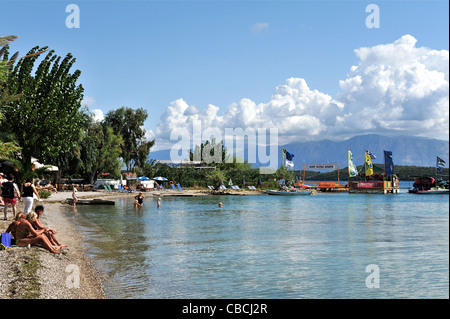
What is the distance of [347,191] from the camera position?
11869 centimetres

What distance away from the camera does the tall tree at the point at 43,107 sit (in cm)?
3422

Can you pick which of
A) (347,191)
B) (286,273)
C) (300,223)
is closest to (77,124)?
(300,223)

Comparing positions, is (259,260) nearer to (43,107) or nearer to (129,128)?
(43,107)

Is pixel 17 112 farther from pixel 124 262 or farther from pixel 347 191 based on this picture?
pixel 347 191

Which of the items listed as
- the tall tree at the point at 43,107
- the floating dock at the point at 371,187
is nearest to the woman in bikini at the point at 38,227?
the tall tree at the point at 43,107

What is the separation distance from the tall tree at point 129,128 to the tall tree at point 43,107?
37.7m

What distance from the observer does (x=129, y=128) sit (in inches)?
3046

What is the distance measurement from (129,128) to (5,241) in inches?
2600

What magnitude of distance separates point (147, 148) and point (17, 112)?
146 feet

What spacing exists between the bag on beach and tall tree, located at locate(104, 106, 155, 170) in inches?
2525

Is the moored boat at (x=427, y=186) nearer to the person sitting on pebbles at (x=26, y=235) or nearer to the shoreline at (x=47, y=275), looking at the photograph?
the shoreline at (x=47, y=275)
